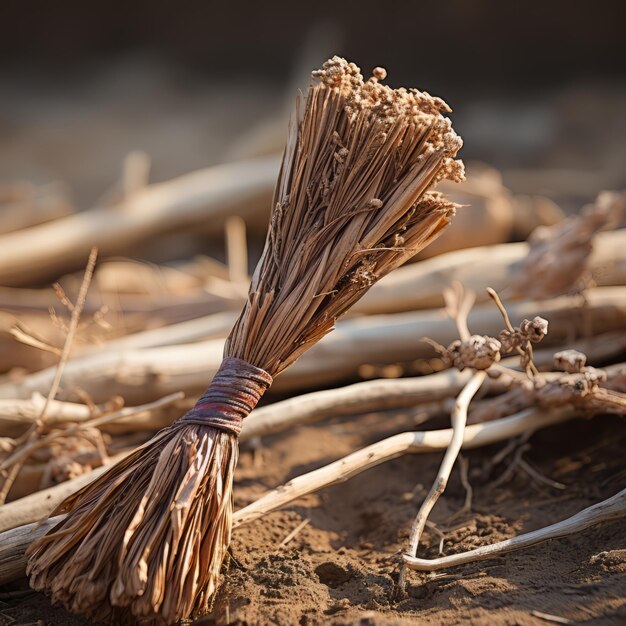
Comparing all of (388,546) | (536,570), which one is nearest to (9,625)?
(388,546)

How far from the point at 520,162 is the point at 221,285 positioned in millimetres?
3936

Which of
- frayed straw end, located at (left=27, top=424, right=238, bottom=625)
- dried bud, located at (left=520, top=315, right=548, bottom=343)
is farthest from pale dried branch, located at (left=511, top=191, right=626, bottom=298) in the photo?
frayed straw end, located at (left=27, top=424, right=238, bottom=625)

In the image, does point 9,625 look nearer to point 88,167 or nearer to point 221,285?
point 221,285

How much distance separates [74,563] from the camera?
1213 millimetres

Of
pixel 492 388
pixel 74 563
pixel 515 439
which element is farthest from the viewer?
pixel 492 388

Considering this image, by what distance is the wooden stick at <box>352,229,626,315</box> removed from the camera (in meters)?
2.58

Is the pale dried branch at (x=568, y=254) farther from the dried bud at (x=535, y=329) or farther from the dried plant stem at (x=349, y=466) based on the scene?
the dried bud at (x=535, y=329)

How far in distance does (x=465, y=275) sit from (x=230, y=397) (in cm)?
154

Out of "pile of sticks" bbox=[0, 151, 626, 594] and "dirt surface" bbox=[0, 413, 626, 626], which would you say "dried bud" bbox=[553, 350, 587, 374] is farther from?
"dirt surface" bbox=[0, 413, 626, 626]

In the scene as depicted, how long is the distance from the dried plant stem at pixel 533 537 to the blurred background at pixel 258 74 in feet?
14.6

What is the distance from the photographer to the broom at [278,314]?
1.21m

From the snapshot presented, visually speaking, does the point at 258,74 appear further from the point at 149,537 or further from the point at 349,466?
the point at 149,537

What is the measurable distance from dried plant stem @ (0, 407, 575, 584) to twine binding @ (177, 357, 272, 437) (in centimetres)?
25

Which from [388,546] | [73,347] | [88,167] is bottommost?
[388,546]
